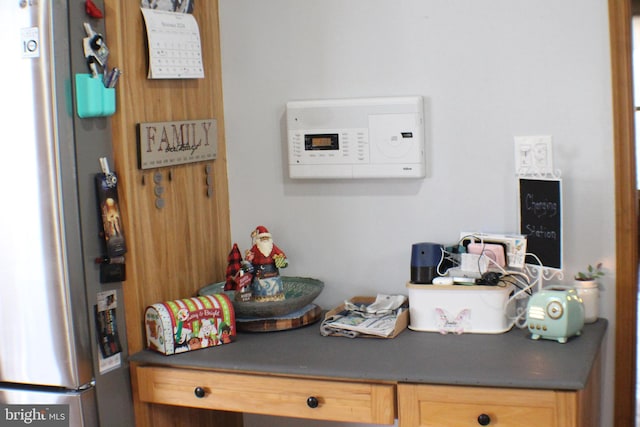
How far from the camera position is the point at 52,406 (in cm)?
202

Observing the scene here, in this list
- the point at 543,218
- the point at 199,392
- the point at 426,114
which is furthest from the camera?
the point at 426,114

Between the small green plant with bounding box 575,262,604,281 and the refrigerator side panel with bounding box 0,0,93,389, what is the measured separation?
1314 millimetres

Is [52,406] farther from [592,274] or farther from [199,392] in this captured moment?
[592,274]

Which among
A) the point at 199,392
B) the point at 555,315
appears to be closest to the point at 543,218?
the point at 555,315

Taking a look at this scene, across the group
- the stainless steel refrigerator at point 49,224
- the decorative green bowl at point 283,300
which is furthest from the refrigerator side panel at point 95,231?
the decorative green bowl at point 283,300

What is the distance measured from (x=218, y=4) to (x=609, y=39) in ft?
3.82

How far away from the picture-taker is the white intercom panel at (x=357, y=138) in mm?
2320

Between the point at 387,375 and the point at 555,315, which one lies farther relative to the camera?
the point at 555,315

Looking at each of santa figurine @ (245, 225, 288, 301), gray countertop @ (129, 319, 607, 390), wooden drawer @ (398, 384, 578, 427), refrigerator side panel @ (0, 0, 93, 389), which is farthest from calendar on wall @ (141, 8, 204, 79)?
wooden drawer @ (398, 384, 578, 427)

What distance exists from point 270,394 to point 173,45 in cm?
100

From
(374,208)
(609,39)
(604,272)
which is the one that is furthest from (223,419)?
(609,39)

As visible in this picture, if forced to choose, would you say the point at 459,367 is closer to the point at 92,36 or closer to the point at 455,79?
the point at 455,79

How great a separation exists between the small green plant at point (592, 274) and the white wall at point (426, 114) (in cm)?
3

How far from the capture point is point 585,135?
219cm
